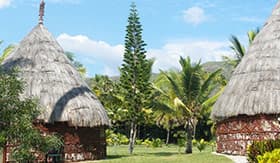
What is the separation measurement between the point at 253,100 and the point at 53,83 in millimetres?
5971

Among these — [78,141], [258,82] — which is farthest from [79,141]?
[258,82]

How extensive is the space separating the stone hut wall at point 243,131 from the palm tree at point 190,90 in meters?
3.27

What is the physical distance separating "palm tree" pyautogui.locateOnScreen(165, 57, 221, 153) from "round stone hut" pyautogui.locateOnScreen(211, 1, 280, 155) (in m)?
3.01

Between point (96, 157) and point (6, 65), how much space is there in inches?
155

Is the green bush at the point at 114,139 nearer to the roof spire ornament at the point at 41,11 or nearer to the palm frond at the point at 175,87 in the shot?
the palm frond at the point at 175,87

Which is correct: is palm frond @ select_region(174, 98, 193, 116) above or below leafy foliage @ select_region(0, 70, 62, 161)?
above

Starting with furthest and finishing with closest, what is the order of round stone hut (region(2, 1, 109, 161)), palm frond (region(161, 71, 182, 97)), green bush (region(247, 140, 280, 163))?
palm frond (region(161, 71, 182, 97)) → round stone hut (region(2, 1, 109, 161)) → green bush (region(247, 140, 280, 163))

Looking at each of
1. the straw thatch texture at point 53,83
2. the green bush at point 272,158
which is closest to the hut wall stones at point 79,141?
the straw thatch texture at point 53,83

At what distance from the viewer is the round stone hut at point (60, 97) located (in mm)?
14828

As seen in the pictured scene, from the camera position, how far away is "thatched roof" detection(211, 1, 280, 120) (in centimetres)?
1526

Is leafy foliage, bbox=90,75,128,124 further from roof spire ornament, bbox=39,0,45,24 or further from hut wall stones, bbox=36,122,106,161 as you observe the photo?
hut wall stones, bbox=36,122,106,161

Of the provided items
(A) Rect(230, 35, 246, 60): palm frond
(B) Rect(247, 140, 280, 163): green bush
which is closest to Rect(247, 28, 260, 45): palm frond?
(A) Rect(230, 35, 246, 60): palm frond

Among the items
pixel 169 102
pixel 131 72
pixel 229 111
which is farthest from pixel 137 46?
pixel 229 111

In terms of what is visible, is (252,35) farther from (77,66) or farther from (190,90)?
(77,66)
